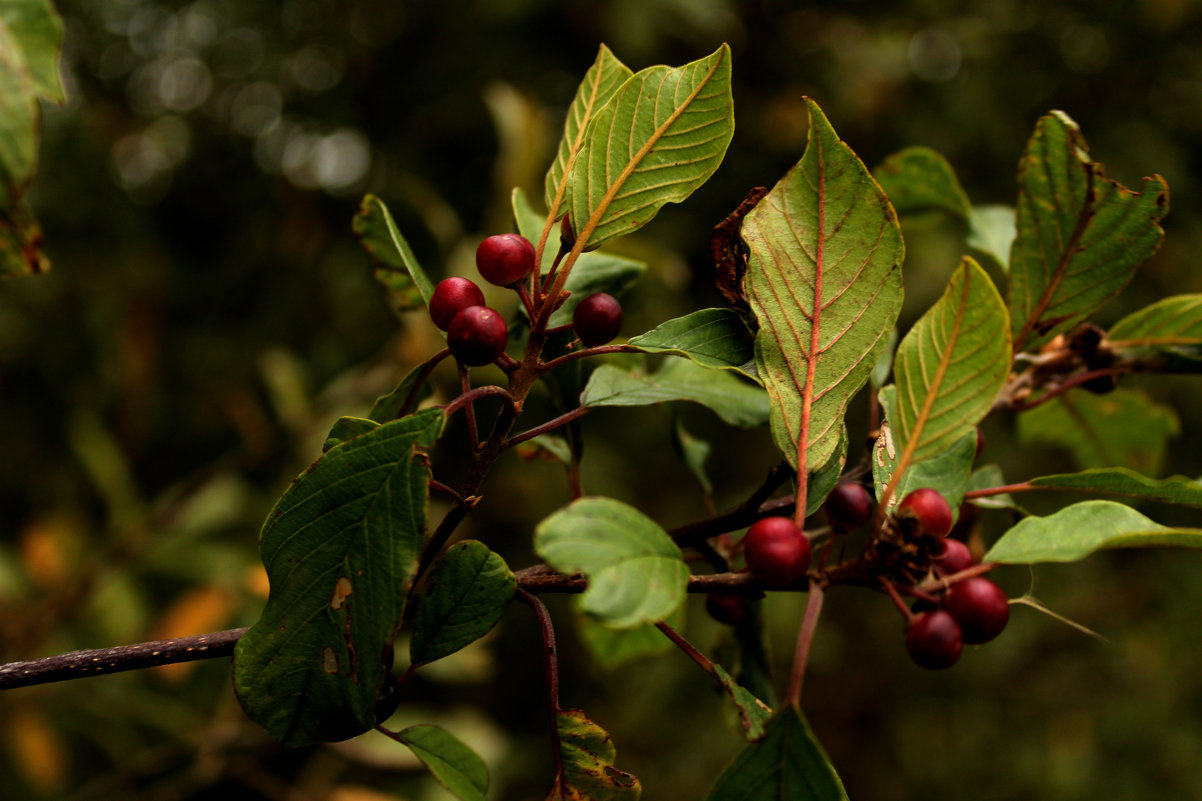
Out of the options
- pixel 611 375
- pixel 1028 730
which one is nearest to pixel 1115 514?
pixel 611 375

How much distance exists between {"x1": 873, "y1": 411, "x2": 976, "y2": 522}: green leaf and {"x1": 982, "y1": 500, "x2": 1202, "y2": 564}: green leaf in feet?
0.28

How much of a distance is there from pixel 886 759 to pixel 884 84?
214 cm

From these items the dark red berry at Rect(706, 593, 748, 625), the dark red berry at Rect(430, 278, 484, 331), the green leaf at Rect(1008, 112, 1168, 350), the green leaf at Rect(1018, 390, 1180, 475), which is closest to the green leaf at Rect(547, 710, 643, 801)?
the dark red berry at Rect(706, 593, 748, 625)

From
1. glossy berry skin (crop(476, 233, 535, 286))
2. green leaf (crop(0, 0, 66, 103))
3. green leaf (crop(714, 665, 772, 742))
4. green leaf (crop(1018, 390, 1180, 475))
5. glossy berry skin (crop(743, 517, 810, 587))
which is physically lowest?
green leaf (crop(1018, 390, 1180, 475))

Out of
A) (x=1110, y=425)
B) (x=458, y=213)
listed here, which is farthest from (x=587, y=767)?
(x=458, y=213)

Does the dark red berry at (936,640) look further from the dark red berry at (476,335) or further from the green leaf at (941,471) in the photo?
the dark red berry at (476,335)

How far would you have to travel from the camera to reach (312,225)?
211cm

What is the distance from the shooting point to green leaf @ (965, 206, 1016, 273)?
0.78 m

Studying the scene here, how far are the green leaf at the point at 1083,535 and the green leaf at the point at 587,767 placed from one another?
259 millimetres

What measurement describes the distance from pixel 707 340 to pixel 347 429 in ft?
0.74

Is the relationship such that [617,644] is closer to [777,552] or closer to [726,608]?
[726,608]

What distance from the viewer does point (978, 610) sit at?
43 cm

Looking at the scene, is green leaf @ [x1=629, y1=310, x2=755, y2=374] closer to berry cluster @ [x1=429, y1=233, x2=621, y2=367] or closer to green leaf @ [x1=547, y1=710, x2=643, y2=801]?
berry cluster @ [x1=429, y1=233, x2=621, y2=367]

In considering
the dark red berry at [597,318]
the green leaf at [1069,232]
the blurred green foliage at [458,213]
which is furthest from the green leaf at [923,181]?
the blurred green foliage at [458,213]
